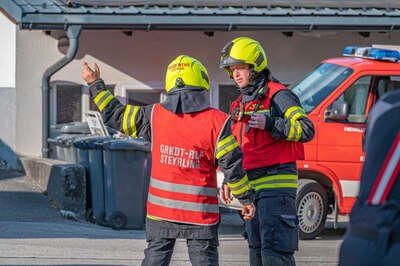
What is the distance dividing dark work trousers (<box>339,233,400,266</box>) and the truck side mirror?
23.0 feet

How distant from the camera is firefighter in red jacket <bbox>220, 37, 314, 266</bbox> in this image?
21.6ft

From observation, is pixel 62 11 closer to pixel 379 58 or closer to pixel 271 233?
pixel 379 58

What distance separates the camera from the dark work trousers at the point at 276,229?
6.55m

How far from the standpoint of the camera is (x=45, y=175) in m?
13.3

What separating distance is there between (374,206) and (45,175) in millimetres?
9547

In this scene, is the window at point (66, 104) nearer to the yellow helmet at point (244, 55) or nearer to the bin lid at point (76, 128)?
the bin lid at point (76, 128)

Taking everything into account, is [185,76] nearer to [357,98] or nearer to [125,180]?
[125,180]

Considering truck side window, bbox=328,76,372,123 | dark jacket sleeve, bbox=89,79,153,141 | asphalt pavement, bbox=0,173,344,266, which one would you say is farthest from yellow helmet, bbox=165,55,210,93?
truck side window, bbox=328,76,372,123

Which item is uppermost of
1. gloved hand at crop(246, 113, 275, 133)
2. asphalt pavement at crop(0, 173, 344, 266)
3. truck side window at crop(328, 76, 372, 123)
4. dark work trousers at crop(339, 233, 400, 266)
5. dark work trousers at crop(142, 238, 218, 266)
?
truck side window at crop(328, 76, 372, 123)

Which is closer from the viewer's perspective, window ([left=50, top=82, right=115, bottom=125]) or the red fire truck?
the red fire truck

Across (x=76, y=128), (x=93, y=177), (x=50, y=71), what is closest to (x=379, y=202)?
(x=93, y=177)

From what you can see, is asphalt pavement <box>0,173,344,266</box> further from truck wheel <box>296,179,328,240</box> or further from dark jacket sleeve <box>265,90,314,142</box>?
dark jacket sleeve <box>265,90,314,142</box>

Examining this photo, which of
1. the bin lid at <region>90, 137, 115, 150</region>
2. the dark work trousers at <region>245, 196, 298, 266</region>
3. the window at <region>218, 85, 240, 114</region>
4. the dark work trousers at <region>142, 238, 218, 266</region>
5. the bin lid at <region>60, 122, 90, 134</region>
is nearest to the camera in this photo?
the dark work trousers at <region>142, 238, 218, 266</region>

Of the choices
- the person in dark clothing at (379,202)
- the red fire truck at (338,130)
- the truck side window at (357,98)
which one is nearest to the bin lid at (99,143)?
the red fire truck at (338,130)
